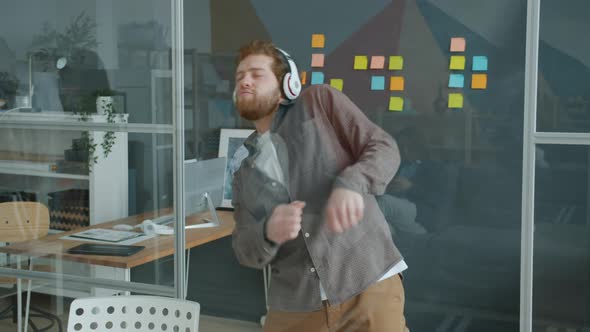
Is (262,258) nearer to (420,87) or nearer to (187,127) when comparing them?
(420,87)

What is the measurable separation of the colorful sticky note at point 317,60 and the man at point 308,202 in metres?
1.88

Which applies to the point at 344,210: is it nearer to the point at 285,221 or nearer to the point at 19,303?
the point at 285,221

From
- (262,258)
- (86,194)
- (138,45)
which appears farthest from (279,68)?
(86,194)

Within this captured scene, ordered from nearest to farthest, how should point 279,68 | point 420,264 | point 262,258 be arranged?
1. point 262,258
2. point 279,68
3. point 420,264

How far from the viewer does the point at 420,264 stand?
3.53 metres

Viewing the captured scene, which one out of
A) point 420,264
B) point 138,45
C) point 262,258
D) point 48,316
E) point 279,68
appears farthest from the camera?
point 420,264

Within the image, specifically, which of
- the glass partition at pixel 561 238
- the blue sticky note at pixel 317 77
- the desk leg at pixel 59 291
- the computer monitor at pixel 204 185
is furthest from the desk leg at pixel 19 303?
the glass partition at pixel 561 238

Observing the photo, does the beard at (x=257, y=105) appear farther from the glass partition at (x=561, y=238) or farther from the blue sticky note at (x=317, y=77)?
the blue sticky note at (x=317, y=77)

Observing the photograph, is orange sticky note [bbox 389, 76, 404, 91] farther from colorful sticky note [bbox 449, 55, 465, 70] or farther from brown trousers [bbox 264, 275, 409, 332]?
brown trousers [bbox 264, 275, 409, 332]

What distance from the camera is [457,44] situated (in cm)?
334

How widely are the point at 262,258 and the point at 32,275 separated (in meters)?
1.99

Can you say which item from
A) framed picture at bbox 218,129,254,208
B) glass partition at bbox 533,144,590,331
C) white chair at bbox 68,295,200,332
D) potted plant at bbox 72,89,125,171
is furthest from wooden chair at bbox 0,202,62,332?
glass partition at bbox 533,144,590,331

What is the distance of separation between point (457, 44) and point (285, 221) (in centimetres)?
213

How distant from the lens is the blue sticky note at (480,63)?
10.8 ft
